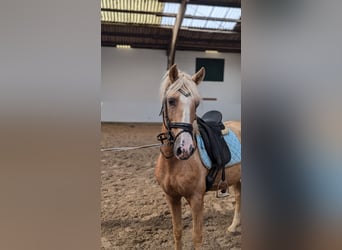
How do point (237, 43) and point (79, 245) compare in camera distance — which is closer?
point (79, 245)

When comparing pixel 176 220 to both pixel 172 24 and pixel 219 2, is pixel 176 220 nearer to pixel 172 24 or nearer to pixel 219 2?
pixel 219 2

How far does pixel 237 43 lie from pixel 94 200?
26.8ft

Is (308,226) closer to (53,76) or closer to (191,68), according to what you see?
(53,76)

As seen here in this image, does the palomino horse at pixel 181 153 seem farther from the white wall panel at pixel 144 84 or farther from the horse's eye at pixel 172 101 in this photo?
the white wall panel at pixel 144 84

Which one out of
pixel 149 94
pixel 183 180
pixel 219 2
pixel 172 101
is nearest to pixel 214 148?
pixel 183 180

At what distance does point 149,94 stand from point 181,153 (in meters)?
7.02

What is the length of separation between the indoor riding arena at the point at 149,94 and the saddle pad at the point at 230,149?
0.51m

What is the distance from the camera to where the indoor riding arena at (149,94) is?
1.84 metres

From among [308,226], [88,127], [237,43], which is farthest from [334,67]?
[237,43]

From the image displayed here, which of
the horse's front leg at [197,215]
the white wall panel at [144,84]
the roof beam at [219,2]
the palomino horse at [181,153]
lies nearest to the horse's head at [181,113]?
the palomino horse at [181,153]

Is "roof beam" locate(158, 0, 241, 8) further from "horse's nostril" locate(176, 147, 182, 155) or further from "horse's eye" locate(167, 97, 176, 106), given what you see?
"horse's nostril" locate(176, 147, 182, 155)

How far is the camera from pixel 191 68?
27.6 feet

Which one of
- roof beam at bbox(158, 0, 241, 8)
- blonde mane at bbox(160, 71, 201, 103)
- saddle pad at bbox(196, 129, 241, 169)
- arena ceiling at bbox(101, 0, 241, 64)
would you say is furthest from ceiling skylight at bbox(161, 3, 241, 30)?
blonde mane at bbox(160, 71, 201, 103)

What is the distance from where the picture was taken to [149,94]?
8102 mm
